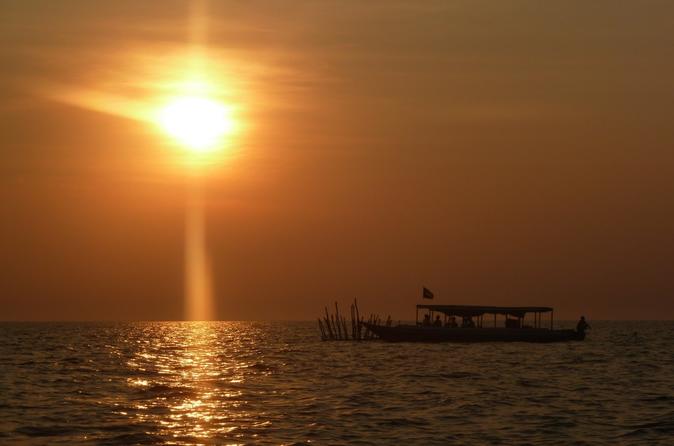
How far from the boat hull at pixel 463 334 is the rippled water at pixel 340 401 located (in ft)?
60.7

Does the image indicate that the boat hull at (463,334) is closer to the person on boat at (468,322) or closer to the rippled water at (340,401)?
the person on boat at (468,322)

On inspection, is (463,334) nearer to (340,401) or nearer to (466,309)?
(466,309)

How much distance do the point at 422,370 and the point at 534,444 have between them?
3389 centimetres

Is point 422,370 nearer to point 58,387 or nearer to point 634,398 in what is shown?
point 634,398

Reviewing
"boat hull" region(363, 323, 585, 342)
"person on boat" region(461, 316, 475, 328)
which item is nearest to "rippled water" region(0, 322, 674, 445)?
"boat hull" region(363, 323, 585, 342)

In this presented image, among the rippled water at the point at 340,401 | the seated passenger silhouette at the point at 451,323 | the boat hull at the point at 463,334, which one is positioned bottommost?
the rippled water at the point at 340,401

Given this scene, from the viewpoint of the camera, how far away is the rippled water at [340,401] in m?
38.2

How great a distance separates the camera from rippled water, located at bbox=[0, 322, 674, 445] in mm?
38156

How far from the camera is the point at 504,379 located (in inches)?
2480

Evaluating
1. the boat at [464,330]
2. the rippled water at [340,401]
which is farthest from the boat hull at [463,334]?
the rippled water at [340,401]

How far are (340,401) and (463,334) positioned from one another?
187 feet

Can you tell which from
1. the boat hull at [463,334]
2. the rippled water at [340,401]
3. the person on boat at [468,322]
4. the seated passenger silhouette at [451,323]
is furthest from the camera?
the person on boat at [468,322]

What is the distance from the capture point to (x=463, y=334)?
104438 millimetres

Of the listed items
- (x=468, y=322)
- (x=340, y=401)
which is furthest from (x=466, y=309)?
(x=340, y=401)
